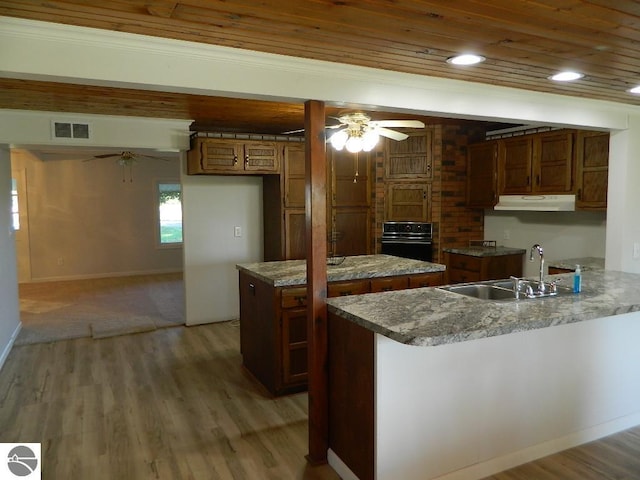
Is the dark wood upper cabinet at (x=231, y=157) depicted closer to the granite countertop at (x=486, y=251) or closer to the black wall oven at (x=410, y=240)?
the black wall oven at (x=410, y=240)

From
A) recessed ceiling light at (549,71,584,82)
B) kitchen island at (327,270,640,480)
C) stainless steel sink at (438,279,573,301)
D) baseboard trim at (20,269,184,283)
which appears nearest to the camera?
kitchen island at (327,270,640,480)

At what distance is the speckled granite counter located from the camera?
16.6 ft

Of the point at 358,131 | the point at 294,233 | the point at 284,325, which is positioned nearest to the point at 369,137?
the point at 358,131

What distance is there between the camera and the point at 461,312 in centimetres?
242

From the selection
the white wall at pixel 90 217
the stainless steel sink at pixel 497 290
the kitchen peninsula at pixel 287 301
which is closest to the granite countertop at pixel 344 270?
the kitchen peninsula at pixel 287 301

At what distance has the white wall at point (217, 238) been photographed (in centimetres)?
557

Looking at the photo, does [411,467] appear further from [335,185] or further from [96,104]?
[335,185]

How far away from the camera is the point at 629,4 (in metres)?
1.68

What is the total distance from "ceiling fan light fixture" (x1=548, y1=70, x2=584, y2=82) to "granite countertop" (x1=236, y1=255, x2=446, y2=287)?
1739 mm

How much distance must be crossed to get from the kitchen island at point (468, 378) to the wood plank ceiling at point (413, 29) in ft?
4.15

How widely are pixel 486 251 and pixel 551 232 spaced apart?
0.74 metres

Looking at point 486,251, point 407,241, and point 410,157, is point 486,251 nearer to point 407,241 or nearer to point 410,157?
point 407,241

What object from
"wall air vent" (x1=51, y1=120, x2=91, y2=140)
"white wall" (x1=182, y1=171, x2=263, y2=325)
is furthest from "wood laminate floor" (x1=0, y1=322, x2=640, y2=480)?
"wall air vent" (x1=51, y1=120, x2=91, y2=140)

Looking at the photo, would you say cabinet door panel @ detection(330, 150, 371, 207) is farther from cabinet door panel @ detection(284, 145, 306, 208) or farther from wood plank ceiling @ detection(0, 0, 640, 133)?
wood plank ceiling @ detection(0, 0, 640, 133)
